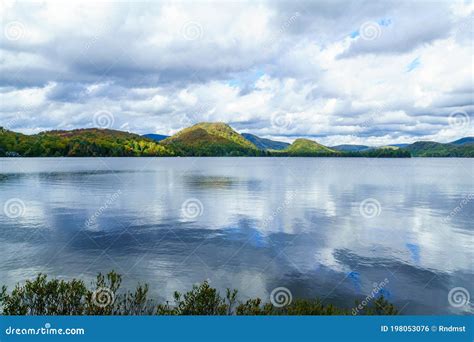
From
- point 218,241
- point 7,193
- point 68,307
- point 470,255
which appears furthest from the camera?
point 7,193

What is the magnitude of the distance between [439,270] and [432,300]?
7.36 metres

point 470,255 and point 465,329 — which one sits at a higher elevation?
point 465,329

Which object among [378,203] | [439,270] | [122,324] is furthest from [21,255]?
[378,203]

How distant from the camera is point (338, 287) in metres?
25.6

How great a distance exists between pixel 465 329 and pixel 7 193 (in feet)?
289

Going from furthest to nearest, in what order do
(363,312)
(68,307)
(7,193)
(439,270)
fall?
(7,193) < (439,270) < (363,312) < (68,307)

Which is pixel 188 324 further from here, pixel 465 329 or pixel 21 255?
pixel 21 255

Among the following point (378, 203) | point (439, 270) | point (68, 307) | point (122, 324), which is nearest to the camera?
point (122, 324)

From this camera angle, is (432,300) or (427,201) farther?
(427,201)

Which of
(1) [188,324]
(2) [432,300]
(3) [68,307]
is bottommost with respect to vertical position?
(2) [432,300]

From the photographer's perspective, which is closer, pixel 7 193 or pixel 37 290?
pixel 37 290

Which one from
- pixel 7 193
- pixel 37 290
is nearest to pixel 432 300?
pixel 37 290

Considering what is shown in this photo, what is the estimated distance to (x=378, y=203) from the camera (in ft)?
230

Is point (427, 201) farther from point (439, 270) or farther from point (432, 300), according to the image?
point (432, 300)
